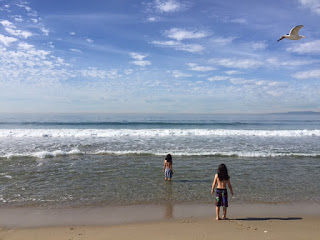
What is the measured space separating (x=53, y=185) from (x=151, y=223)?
15.8 feet

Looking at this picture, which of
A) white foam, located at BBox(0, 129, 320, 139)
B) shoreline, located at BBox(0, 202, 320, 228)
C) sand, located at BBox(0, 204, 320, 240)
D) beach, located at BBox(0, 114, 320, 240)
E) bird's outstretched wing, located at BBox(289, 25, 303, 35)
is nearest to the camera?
sand, located at BBox(0, 204, 320, 240)

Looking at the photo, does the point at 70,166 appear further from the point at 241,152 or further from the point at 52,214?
the point at 241,152

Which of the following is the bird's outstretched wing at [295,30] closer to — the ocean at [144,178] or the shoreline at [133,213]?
the ocean at [144,178]

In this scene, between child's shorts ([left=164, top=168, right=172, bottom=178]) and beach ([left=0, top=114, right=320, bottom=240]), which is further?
child's shorts ([left=164, top=168, right=172, bottom=178])

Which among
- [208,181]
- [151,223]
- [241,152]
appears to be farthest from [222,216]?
[241,152]

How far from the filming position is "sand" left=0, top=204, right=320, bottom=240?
16.7ft

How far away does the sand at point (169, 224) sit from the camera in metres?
5.08

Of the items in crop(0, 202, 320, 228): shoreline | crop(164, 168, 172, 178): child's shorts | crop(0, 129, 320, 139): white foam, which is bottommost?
crop(0, 202, 320, 228): shoreline

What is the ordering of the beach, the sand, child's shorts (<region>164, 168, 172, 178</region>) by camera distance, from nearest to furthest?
the sand → the beach → child's shorts (<region>164, 168, 172, 178</region>)

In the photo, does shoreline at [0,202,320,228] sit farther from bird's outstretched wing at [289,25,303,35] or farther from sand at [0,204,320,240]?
bird's outstretched wing at [289,25,303,35]

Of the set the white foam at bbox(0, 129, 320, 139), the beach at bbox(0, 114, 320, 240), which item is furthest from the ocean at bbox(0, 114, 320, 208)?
the white foam at bbox(0, 129, 320, 139)

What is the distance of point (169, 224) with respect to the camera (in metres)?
5.71

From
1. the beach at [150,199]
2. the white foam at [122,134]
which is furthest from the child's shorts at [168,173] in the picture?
the white foam at [122,134]

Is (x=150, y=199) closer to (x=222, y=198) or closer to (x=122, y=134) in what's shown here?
(x=222, y=198)
